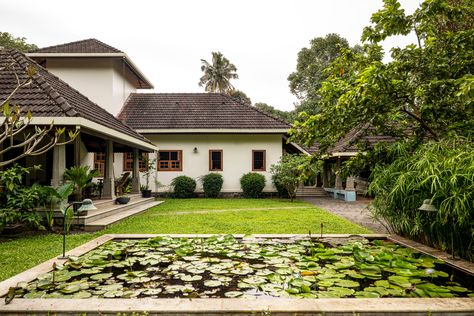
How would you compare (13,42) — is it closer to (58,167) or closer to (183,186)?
(183,186)

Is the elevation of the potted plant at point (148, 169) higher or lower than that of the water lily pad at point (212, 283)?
higher

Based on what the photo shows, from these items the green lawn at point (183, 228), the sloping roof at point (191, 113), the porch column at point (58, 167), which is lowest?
the green lawn at point (183, 228)

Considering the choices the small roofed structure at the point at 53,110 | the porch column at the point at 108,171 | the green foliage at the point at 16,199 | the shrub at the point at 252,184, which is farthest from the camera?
the shrub at the point at 252,184

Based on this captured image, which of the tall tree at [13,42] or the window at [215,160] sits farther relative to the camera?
the tall tree at [13,42]

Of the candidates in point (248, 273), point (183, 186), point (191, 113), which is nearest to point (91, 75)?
point (191, 113)

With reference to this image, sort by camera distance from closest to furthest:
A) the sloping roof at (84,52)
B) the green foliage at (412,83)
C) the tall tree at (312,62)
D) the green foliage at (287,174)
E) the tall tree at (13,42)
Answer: the green foliage at (412,83) < the green foliage at (287,174) < the sloping roof at (84,52) < the tall tree at (13,42) < the tall tree at (312,62)

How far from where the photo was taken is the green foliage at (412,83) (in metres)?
5.93

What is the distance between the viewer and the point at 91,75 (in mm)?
16312

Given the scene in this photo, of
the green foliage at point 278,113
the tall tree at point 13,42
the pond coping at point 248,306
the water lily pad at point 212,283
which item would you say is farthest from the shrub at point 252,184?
the tall tree at point 13,42

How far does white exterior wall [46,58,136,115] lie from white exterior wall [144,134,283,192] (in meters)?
2.95

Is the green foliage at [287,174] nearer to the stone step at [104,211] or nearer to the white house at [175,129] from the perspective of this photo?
the white house at [175,129]

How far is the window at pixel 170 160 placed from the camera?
1691cm

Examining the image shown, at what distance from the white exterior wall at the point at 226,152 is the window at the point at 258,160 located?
6.3 inches

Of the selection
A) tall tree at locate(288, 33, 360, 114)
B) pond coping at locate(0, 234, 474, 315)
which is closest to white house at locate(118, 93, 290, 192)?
tall tree at locate(288, 33, 360, 114)
